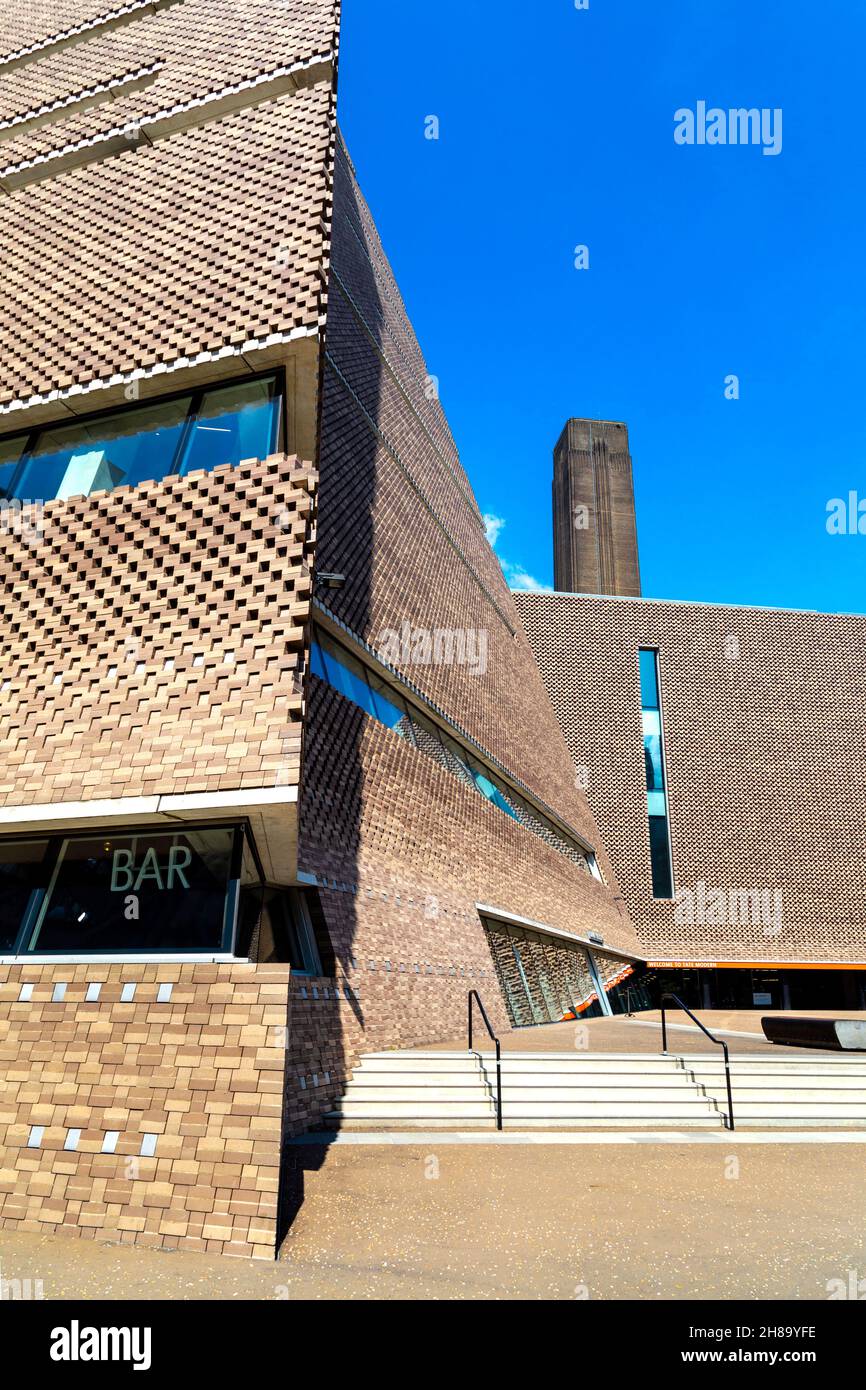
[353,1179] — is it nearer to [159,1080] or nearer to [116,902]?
[159,1080]

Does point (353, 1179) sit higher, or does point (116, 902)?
point (116, 902)

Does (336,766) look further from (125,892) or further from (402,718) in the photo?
(125,892)

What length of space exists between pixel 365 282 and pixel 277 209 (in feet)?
40.9

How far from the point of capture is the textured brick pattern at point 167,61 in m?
10.3

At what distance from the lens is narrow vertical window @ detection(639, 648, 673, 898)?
40.2 meters

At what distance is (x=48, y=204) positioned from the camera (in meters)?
10.4

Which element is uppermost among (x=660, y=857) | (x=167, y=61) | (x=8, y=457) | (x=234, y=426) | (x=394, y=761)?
(x=167, y=61)

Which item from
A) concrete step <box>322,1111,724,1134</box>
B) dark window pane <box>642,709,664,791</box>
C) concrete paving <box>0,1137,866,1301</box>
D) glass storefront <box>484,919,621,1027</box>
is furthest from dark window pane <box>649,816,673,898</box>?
concrete paving <box>0,1137,866,1301</box>

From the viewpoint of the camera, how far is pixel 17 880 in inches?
276

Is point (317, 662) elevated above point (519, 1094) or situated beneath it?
elevated above

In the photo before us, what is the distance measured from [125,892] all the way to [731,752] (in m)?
39.6

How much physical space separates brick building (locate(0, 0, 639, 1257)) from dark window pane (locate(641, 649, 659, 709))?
29.7 m

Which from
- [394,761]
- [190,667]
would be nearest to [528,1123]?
[190,667]
